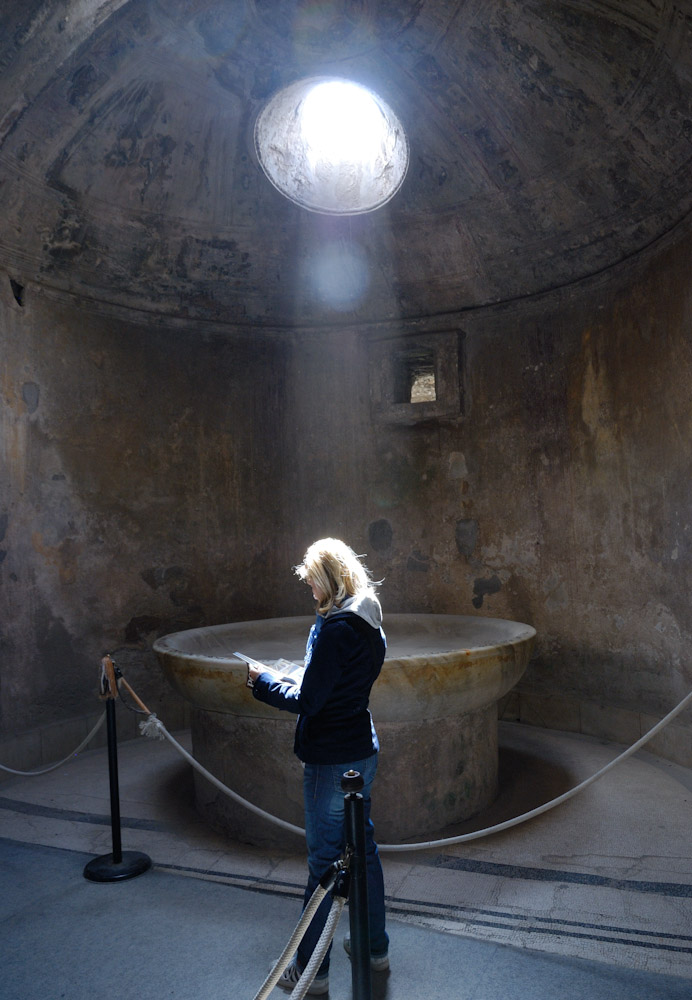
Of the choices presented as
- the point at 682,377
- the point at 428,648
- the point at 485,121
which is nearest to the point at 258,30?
the point at 485,121

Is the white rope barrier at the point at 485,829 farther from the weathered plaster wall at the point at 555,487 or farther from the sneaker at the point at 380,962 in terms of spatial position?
the weathered plaster wall at the point at 555,487

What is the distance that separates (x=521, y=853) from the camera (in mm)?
3955

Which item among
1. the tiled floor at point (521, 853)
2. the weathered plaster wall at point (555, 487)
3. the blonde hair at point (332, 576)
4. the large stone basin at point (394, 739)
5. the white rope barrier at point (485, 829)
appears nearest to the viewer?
the blonde hair at point (332, 576)

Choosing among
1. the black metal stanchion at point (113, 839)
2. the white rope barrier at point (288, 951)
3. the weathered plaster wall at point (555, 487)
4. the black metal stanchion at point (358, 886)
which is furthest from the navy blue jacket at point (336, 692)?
the weathered plaster wall at point (555, 487)

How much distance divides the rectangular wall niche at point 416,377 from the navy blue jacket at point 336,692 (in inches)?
201

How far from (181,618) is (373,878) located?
15.3 ft

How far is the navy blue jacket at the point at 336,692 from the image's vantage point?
2.62m

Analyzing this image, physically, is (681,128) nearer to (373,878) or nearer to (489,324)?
(489,324)

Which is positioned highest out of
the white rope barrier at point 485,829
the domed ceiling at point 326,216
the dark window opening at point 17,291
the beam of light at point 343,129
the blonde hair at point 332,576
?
the beam of light at point 343,129

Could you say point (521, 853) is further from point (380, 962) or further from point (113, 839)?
point (113, 839)

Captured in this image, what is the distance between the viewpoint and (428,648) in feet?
17.1

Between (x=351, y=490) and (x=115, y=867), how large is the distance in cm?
471

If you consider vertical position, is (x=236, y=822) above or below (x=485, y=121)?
below

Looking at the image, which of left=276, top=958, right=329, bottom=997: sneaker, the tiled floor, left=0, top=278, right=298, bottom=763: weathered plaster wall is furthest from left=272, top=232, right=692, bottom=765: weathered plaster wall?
left=276, top=958, right=329, bottom=997: sneaker
